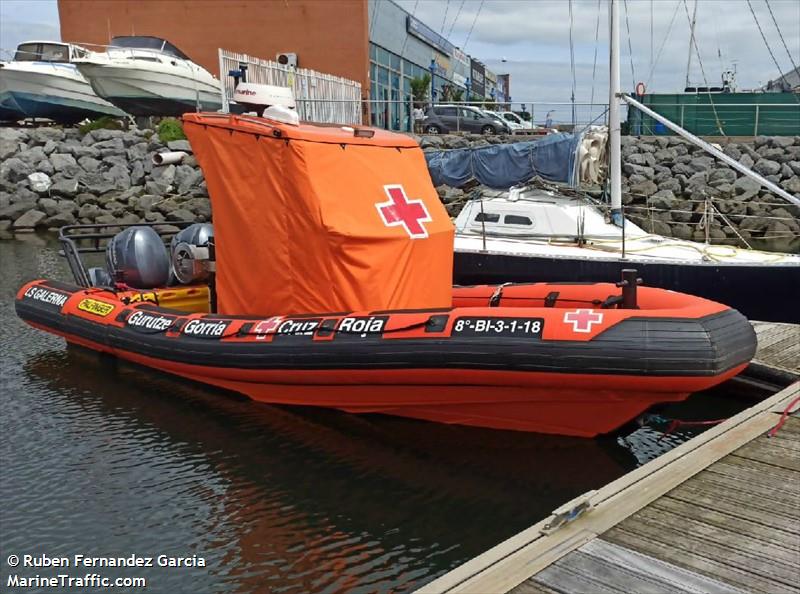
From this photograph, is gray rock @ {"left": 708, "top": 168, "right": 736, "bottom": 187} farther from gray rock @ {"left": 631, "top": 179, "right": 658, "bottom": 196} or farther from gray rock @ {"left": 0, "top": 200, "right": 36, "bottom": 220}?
gray rock @ {"left": 0, "top": 200, "right": 36, "bottom": 220}

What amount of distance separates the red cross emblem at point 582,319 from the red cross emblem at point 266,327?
258cm

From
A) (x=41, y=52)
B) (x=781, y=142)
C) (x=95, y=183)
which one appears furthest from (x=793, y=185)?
(x=41, y=52)

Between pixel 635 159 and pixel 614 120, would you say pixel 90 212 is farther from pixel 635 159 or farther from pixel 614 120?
pixel 614 120

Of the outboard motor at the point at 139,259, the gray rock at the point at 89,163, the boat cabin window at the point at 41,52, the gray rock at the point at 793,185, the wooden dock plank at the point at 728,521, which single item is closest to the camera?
the wooden dock plank at the point at 728,521

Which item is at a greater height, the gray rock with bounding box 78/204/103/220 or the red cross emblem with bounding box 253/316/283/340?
the gray rock with bounding box 78/204/103/220

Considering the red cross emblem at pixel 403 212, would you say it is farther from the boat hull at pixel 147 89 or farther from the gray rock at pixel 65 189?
the boat hull at pixel 147 89

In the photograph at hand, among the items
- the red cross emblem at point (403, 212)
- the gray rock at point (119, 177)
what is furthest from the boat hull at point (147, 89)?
the red cross emblem at point (403, 212)

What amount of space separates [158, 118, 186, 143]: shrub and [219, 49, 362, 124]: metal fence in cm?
397

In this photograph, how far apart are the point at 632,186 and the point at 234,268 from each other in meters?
15.9

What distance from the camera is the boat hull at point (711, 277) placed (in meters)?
9.30

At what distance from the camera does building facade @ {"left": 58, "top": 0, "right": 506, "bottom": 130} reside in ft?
90.5

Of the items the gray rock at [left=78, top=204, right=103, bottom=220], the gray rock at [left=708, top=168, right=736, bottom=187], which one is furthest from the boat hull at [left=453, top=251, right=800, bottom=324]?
the gray rock at [left=78, top=204, right=103, bottom=220]

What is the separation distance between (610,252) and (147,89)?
69.3ft

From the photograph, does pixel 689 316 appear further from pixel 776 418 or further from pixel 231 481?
pixel 231 481
